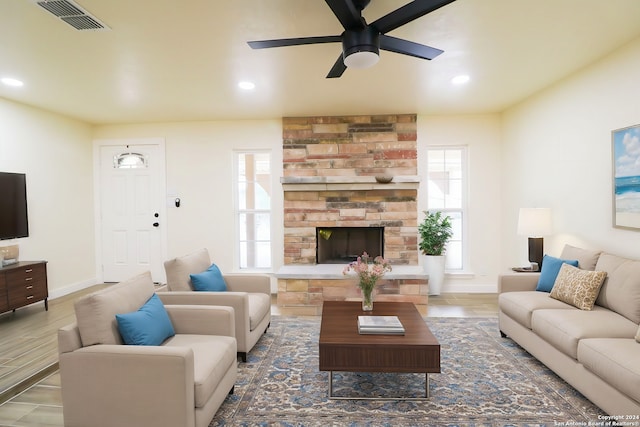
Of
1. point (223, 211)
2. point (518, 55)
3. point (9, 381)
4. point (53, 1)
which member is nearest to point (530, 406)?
point (518, 55)

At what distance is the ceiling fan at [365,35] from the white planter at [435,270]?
10.9 ft

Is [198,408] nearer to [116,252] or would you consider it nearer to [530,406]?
[530,406]

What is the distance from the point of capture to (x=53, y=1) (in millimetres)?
2172

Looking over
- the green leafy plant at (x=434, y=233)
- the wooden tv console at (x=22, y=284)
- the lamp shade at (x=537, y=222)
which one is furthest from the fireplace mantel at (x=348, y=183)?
the wooden tv console at (x=22, y=284)

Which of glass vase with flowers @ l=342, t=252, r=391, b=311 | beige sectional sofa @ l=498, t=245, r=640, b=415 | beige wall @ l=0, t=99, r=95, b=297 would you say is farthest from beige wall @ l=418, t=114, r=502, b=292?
beige wall @ l=0, t=99, r=95, b=297

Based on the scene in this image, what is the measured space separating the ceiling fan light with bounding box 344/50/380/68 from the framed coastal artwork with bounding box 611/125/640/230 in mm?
2358

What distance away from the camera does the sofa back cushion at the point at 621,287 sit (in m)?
2.55

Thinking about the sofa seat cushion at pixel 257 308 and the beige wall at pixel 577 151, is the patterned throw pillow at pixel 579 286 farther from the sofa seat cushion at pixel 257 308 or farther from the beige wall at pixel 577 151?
the sofa seat cushion at pixel 257 308

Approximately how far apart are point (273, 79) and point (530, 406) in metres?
3.51

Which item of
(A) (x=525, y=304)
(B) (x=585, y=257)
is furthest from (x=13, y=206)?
(B) (x=585, y=257)

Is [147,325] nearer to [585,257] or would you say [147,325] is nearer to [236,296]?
[236,296]

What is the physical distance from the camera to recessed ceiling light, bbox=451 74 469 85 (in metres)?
3.64

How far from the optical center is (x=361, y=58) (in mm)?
2156

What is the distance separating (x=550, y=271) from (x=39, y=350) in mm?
4799
